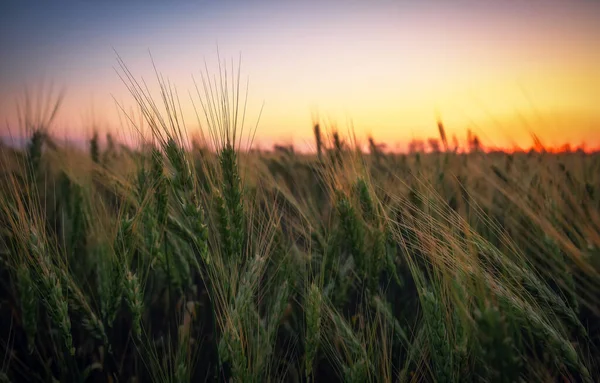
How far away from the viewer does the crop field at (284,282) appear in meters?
1.39

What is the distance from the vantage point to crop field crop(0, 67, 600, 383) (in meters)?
1.39

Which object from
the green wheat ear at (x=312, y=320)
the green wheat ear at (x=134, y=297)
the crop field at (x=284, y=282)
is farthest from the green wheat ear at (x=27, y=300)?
the green wheat ear at (x=312, y=320)

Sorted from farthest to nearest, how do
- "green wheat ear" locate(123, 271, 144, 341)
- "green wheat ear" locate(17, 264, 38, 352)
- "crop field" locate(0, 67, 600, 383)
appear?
1. "green wheat ear" locate(17, 264, 38, 352)
2. "green wheat ear" locate(123, 271, 144, 341)
3. "crop field" locate(0, 67, 600, 383)

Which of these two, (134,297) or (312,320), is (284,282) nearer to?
(312,320)

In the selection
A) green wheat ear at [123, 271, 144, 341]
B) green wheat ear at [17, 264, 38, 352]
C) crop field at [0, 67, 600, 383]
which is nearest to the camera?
crop field at [0, 67, 600, 383]

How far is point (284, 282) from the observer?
70.0 inches

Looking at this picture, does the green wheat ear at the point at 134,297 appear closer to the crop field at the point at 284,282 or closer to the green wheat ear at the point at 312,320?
the crop field at the point at 284,282

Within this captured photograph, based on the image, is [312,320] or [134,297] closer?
[312,320]

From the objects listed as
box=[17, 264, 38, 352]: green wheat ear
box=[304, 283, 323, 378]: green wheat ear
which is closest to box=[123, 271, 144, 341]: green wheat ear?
box=[17, 264, 38, 352]: green wheat ear

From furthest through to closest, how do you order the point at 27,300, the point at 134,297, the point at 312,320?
the point at 27,300, the point at 134,297, the point at 312,320

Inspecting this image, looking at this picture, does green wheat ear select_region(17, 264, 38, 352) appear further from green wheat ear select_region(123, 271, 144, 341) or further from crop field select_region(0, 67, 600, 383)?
green wheat ear select_region(123, 271, 144, 341)

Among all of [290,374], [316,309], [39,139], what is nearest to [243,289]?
[316,309]

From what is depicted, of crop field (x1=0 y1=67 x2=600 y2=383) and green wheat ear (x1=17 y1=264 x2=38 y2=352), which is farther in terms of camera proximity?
green wheat ear (x1=17 y1=264 x2=38 y2=352)

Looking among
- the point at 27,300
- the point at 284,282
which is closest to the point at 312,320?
the point at 284,282
